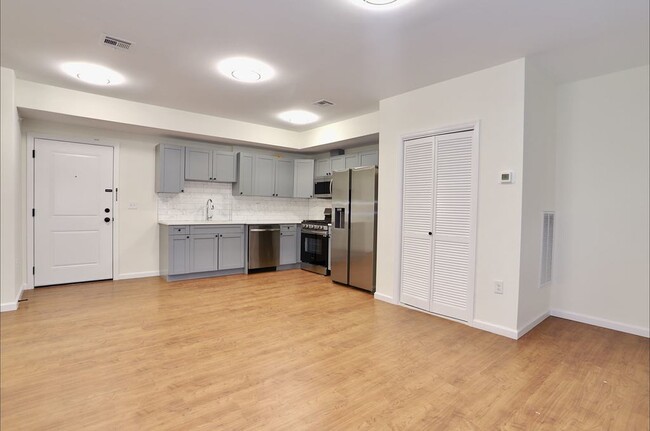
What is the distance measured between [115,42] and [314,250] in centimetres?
426

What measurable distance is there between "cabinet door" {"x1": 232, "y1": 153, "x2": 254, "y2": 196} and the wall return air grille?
15.1ft

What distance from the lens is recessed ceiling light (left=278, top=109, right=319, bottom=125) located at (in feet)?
16.7

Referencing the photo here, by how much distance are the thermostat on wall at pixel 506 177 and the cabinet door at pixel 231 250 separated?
13.7 ft

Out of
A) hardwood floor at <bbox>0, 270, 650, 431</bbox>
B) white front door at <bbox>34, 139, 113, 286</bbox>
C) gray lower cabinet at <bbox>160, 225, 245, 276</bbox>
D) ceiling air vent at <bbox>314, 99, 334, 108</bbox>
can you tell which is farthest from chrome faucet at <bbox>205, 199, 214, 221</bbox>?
ceiling air vent at <bbox>314, 99, 334, 108</bbox>

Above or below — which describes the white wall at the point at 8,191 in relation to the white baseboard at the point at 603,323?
above

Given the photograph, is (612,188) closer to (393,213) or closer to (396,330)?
(393,213)

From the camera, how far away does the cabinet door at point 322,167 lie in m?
6.48

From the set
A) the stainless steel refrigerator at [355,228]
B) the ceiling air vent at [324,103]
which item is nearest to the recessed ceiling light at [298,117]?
the ceiling air vent at [324,103]

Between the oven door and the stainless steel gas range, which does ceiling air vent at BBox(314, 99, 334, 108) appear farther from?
the oven door

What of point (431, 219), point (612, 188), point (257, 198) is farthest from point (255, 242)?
point (612, 188)

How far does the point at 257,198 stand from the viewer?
670 cm

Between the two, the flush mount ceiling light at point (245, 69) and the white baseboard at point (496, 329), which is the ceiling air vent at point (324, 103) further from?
the white baseboard at point (496, 329)

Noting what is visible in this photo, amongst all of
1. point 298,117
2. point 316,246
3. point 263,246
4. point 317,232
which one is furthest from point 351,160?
point 263,246

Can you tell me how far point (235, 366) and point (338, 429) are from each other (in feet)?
3.38
